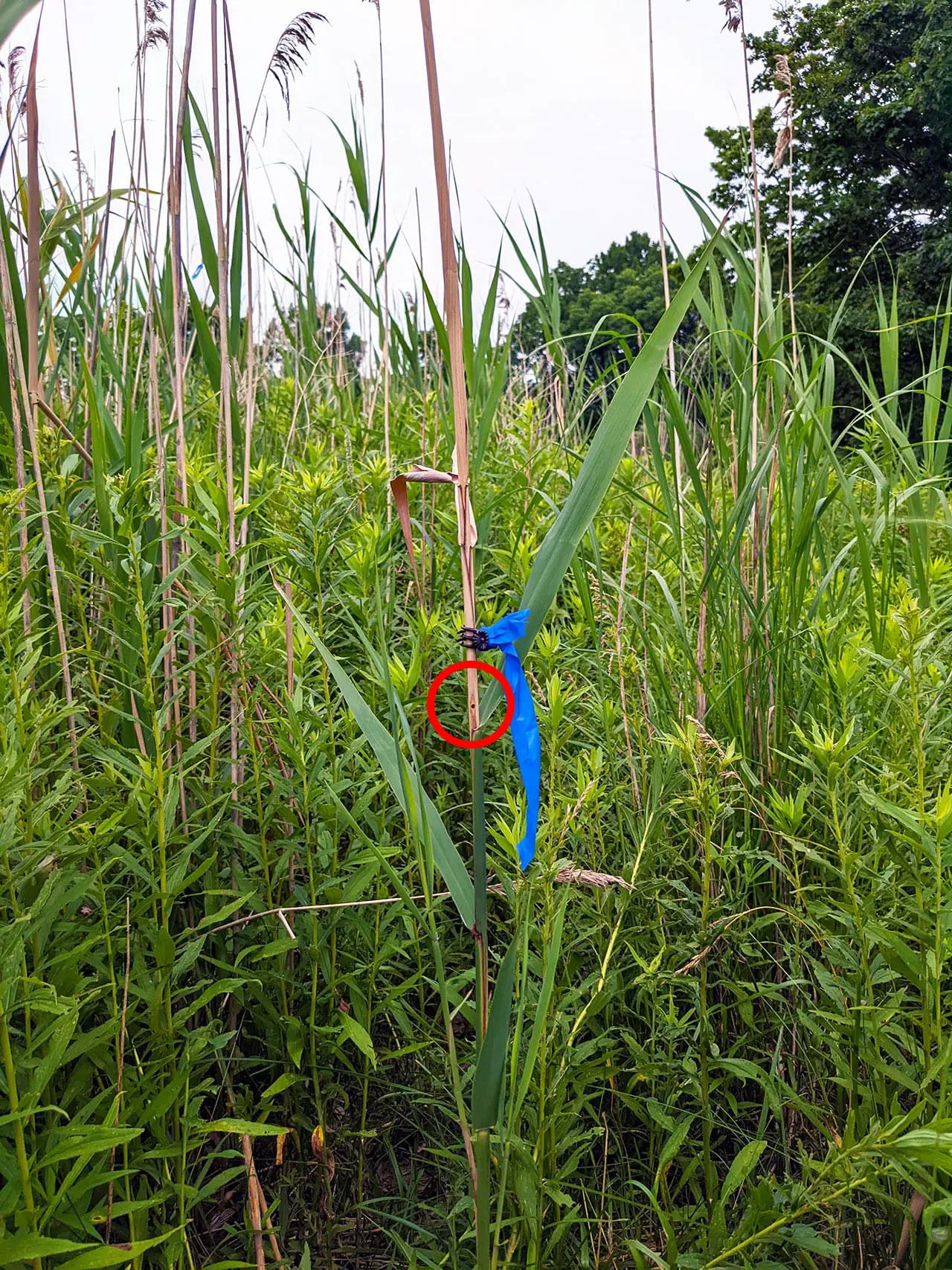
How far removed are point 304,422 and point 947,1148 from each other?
2.69m

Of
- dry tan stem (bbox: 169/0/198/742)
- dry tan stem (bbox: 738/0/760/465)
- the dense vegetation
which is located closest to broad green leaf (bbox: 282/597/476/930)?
the dense vegetation

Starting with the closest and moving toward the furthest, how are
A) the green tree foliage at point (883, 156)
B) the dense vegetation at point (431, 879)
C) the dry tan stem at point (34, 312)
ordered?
1. the dense vegetation at point (431, 879)
2. the dry tan stem at point (34, 312)
3. the green tree foliage at point (883, 156)

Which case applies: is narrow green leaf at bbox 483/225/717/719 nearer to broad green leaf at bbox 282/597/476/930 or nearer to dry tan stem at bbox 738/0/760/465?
broad green leaf at bbox 282/597/476/930

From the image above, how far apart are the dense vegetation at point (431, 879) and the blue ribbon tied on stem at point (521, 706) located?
54mm

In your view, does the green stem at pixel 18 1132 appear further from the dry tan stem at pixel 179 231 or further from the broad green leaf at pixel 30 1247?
the dry tan stem at pixel 179 231

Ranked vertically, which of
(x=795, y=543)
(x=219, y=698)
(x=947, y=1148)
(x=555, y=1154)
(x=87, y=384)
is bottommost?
(x=555, y=1154)

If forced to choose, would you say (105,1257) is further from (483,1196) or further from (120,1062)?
(483,1196)

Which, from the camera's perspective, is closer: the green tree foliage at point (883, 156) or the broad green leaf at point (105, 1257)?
the broad green leaf at point (105, 1257)

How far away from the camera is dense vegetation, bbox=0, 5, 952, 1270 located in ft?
2.87

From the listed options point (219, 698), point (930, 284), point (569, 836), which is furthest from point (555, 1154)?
point (930, 284)

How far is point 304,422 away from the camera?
9.79 feet

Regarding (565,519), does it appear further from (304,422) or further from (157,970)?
(304,422)

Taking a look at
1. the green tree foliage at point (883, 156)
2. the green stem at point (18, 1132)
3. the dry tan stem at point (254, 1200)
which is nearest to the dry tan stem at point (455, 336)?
the green stem at point (18, 1132)

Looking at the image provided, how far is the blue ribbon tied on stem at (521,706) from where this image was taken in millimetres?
741
